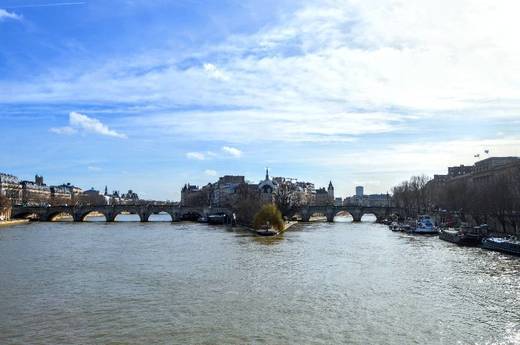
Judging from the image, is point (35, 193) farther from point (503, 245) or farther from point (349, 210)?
point (503, 245)

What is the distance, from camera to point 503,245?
4472 centimetres

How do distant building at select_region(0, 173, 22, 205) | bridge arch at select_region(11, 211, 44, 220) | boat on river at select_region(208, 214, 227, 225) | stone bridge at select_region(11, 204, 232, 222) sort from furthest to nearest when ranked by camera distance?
distant building at select_region(0, 173, 22, 205) → bridge arch at select_region(11, 211, 44, 220) → stone bridge at select_region(11, 204, 232, 222) → boat on river at select_region(208, 214, 227, 225)

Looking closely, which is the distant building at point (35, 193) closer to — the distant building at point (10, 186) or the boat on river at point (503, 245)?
the distant building at point (10, 186)

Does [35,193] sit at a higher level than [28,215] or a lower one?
higher

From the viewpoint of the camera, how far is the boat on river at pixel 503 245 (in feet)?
139

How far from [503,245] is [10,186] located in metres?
140

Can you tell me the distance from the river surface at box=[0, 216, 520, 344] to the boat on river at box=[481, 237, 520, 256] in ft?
3.81

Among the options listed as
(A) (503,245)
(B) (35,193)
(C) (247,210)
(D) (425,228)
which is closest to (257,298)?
(A) (503,245)

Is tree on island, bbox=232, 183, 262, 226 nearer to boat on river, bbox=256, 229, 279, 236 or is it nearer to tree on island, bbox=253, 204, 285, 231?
tree on island, bbox=253, 204, 285, 231

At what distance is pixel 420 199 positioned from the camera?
10925cm

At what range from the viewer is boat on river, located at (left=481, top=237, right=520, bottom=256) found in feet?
139

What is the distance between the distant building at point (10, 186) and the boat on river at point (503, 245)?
392 feet

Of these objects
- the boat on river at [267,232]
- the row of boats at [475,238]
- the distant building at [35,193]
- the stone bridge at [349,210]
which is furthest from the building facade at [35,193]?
the row of boats at [475,238]

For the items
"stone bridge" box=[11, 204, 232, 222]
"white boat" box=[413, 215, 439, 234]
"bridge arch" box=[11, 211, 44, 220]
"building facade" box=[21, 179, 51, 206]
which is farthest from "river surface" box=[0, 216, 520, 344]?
"building facade" box=[21, 179, 51, 206]
